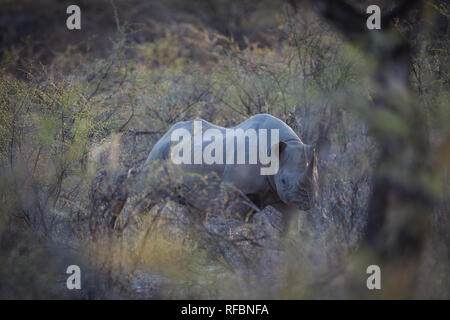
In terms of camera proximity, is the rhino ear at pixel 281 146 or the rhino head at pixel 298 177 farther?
the rhino ear at pixel 281 146

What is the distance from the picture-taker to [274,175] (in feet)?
19.3

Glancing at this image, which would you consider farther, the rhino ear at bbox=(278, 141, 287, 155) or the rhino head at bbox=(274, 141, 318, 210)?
the rhino ear at bbox=(278, 141, 287, 155)

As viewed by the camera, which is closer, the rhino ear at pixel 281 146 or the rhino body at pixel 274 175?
the rhino body at pixel 274 175

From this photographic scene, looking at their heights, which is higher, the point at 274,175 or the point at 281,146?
the point at 281,146

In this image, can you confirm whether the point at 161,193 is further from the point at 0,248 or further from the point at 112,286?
the point at 0,248

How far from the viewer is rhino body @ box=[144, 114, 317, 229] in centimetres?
544

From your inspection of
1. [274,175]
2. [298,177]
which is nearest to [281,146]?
[274,175]

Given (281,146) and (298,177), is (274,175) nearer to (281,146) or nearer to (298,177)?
(281,146)

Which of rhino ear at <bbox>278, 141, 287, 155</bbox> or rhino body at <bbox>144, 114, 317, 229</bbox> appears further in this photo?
rhino ear at <bbox>278, 141, 287, 155</bbox>

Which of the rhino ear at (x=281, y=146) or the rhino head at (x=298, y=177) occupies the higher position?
the rhino ear at (x=281, y=146)

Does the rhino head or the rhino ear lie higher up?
the rhino ear

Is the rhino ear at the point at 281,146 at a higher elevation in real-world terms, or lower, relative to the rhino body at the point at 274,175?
higher

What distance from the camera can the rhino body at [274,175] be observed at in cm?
544

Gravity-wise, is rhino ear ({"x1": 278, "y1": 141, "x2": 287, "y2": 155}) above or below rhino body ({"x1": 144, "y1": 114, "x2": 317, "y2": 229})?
above
